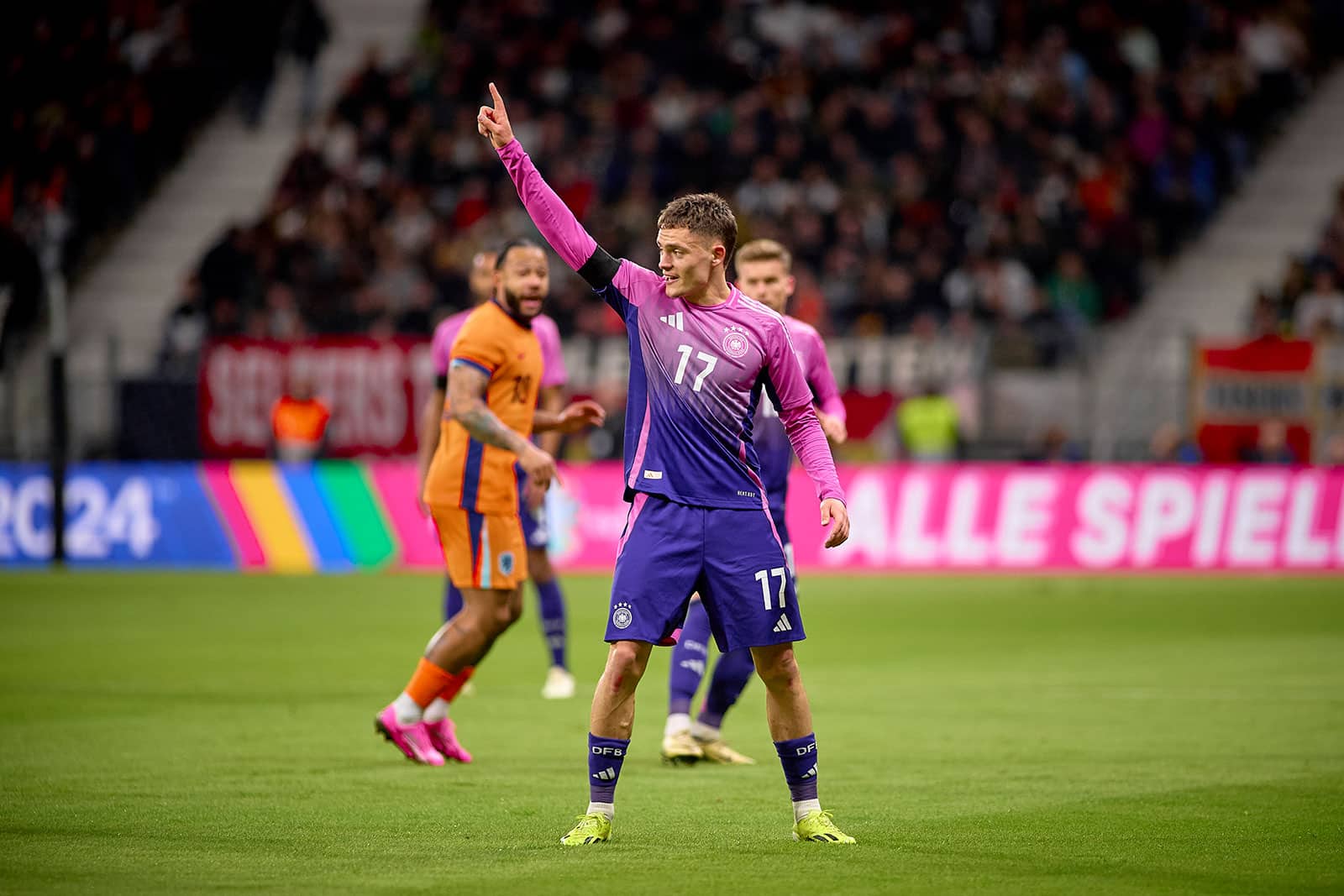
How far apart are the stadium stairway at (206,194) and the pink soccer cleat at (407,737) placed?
1782 cm

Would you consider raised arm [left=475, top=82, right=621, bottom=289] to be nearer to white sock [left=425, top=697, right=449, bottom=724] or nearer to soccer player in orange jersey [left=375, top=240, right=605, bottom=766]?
soccer player in orange jersey [left=375, top=240, right=605, bottom=766]

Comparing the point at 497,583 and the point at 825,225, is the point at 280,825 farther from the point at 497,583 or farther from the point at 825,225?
the point at 825,225

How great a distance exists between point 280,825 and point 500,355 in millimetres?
2922

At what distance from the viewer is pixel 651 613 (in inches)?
268

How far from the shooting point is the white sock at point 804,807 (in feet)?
Answer: 22.9

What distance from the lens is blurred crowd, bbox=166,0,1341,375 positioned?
88.4 ft

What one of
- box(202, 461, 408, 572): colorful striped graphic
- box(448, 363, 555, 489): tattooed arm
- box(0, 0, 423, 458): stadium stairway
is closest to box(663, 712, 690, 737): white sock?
box(448, 363, 555, 489): tattooed arm

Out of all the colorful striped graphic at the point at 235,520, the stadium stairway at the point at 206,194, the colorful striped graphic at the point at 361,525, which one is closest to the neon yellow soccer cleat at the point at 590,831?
the colorful striped graphic at the point at 361,525

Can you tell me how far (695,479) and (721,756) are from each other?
112 inches

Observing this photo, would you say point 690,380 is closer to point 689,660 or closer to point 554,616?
point 689,660

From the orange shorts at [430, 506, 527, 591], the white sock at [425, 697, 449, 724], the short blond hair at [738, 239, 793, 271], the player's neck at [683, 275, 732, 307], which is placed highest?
the short blond hair at [738, 239, 793, 271]

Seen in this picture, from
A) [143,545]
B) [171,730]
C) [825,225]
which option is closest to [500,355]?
[171,730]

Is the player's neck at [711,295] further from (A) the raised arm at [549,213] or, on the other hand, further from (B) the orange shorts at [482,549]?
A: (B) the orange shorts at [482,549]

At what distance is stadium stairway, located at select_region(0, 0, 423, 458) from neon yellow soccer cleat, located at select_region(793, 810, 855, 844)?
2045 centimetres
